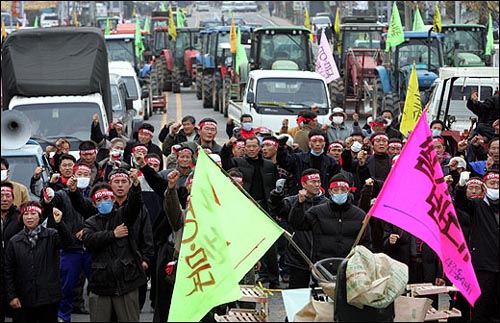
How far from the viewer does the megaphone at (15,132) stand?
14.5m

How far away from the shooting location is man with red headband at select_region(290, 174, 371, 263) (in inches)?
443

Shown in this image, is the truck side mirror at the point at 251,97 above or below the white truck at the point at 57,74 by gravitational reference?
below

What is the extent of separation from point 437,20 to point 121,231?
2228 centimetres

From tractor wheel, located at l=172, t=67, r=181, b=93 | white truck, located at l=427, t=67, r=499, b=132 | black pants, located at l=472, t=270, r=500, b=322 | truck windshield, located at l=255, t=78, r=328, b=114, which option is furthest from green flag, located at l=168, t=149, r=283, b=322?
tractor wheel, located at l=172, t=67, r=181, b=93

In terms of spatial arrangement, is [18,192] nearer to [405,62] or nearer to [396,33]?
[396,33]

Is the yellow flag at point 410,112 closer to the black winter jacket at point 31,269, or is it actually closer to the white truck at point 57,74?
the white truck at point 57,74

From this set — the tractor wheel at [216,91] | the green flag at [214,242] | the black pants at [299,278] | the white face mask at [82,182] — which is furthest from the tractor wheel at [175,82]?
the green flag at [214,242]

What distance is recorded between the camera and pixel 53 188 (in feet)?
41.9

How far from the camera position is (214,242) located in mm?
7832

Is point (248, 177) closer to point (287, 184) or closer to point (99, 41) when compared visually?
point (287, 184)

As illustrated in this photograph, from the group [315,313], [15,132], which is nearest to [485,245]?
[315,313]

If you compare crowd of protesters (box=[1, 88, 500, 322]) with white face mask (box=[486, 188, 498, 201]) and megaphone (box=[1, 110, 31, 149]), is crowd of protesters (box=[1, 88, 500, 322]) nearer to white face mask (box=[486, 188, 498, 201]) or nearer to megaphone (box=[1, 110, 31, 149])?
white face mask (box=[486, 188, 498, 201])

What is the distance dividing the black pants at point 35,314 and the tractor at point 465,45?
22468 mm

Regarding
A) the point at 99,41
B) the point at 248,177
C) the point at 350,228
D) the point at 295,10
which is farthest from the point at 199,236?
the point at 295,10
